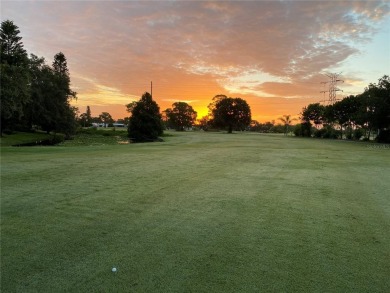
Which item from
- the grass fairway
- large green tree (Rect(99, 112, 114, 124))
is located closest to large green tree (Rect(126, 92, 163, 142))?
the grass fairway

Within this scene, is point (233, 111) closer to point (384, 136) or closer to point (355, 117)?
point (355, 117)

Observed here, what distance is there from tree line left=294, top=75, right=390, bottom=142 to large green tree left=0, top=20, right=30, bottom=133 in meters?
45.2

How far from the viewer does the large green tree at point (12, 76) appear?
1162 inches

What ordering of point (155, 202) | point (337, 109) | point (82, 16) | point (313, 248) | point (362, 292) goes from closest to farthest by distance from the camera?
point (362, 292)
point (313, 248)
point (155, 202)
point (82, 16)
point (337, 109)

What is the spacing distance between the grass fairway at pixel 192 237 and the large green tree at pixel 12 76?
24.8 m

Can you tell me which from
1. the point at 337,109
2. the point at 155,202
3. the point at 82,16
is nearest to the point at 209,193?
the point at 155,202

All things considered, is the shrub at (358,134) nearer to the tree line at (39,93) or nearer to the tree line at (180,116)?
the tree line at (180,116)

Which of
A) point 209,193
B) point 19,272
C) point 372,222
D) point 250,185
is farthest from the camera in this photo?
point 250,185

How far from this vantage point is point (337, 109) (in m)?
61.4

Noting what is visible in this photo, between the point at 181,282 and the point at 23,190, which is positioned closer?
the point at 181,282

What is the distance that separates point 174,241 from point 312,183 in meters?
6.45

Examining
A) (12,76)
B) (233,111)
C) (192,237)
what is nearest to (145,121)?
(12,76)

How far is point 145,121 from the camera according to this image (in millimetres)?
52812

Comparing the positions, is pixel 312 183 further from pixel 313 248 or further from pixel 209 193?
pixel 313 248
